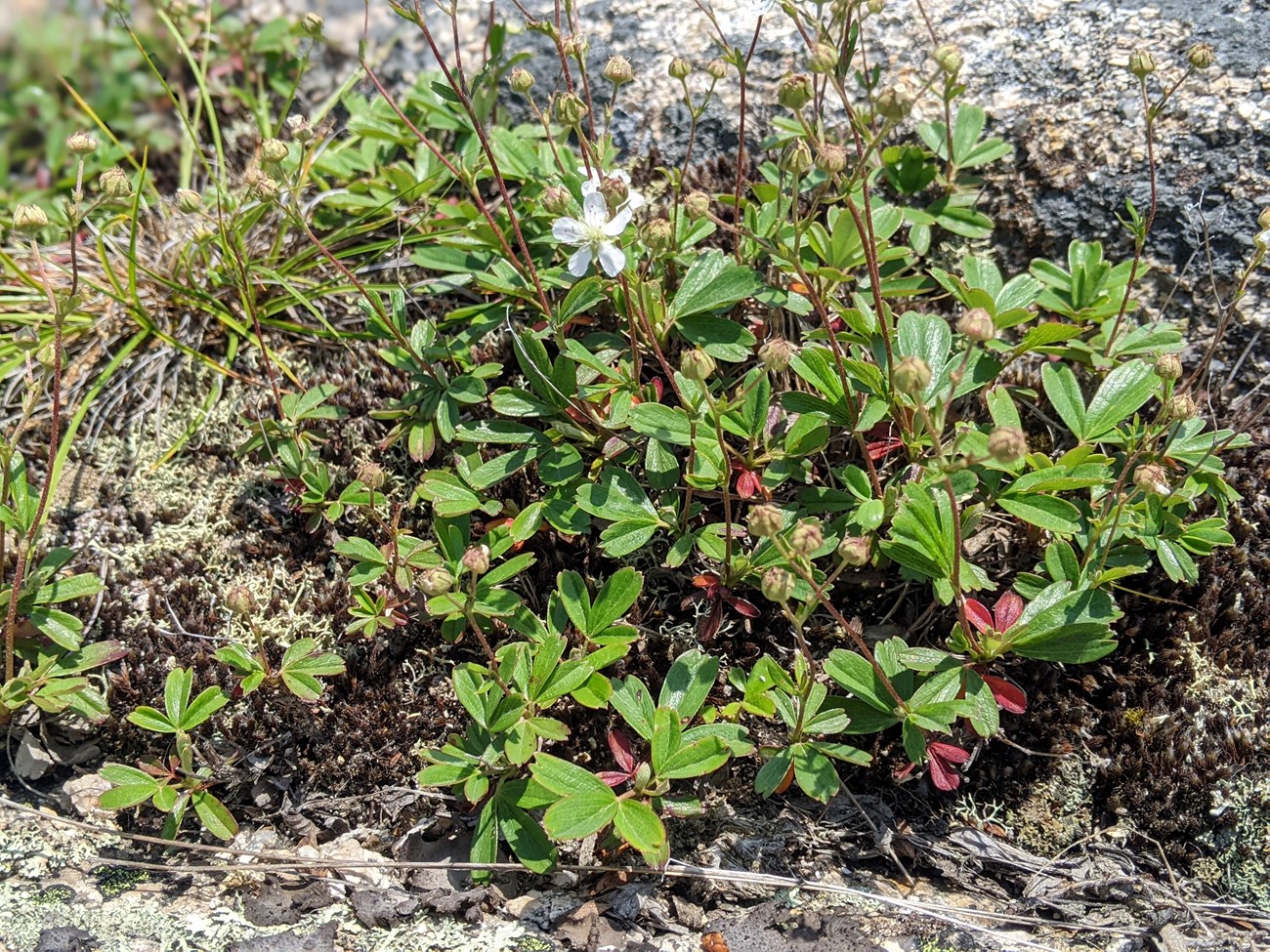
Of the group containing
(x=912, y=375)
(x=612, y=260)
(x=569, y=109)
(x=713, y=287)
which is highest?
(x=569, y=109)

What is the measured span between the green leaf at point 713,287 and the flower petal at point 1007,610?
83 centimetres

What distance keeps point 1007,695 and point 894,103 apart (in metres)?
1.24

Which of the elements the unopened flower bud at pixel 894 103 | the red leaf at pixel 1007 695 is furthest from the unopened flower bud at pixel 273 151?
the red leaf at pixel 1007 695

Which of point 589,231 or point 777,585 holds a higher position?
point 589,231

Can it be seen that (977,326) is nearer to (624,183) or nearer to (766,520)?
(766,520)

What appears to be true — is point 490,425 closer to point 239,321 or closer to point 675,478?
point 675,478

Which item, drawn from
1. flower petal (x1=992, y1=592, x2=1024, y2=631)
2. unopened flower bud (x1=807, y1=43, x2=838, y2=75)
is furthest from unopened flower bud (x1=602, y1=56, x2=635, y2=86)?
flower petal (x1=992, y1=592, x2=1024, y2=631)

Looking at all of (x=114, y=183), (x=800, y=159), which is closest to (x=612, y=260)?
(x=800, y=159)

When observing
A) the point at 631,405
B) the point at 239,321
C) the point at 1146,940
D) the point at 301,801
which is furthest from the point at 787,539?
the point at 239,321

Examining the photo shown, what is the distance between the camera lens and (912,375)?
6.08ft

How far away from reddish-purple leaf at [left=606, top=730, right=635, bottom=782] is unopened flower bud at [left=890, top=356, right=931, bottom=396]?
96cm

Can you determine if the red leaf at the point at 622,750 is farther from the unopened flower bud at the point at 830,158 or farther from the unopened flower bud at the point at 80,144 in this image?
the unopened flower bud at the point at 80,144

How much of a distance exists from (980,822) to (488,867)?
1088 millimetres

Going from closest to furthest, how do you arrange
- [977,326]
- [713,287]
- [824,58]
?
1. [977,326]
2. [824,58]
3. [713,287]
